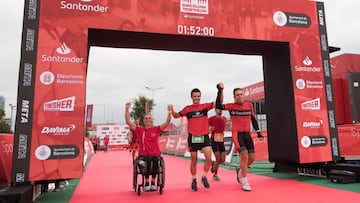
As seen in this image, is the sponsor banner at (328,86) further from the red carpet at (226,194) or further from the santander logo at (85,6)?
the santander logo at (85,6)

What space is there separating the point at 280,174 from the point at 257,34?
3.21m

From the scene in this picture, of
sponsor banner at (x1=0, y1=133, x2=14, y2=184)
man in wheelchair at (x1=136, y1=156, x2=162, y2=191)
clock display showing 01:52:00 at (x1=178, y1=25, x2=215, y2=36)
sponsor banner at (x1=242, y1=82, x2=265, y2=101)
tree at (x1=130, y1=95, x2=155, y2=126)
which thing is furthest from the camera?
tree at (x1=130, y1=95, x2=155, y2=126)

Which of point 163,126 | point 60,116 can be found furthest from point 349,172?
point 60,116

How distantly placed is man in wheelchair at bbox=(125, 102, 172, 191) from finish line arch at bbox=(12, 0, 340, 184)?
2.98 feet

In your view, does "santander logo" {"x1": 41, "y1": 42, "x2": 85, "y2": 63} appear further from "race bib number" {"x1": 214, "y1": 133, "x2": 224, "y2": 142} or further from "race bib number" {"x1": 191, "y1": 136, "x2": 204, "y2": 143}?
"race bib number" {"x1": 214, "y1": 133, "x2": 224, "y2": 142}

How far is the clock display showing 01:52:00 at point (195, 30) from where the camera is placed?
517cm

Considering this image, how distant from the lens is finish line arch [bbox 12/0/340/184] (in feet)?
14.2

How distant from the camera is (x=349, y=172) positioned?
16.4 ft

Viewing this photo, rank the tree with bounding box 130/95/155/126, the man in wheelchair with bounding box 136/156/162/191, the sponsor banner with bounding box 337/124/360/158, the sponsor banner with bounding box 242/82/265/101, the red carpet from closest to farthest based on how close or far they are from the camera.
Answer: the red carpet, the man in wheelchair with bounding box 136/156/162/191, the sponsor banner with bounding box 337/124/360/158, the sponsor banner with bounding box 242/82/265/101, the tree with bounding box 130/95/155/126

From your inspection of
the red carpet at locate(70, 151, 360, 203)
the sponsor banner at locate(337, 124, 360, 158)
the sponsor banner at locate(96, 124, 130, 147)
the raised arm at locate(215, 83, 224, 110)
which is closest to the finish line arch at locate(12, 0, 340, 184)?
the red carpet at locate(70, 151, 360, 203)

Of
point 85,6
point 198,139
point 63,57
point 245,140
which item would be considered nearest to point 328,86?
point 245,140

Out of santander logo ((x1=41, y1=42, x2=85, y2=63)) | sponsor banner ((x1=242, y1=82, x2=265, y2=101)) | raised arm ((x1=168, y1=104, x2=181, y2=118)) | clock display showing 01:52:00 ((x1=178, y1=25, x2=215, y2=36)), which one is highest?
sponsor banner ((x1=242, y1=82, x2=265, y2=101))

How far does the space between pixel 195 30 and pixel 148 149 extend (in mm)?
2285

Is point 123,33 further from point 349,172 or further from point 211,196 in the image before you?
point 349,172
